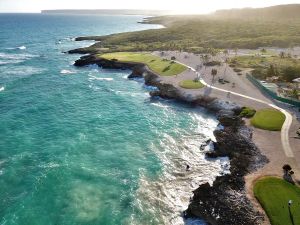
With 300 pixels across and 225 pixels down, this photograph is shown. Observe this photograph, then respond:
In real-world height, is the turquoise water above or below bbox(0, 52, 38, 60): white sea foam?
above

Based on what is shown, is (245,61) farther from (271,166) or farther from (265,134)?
(271,166)

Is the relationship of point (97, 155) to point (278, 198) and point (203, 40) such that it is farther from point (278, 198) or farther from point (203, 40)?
point (203, 40)

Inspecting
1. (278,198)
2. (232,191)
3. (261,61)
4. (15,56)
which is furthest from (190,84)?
(15,56)

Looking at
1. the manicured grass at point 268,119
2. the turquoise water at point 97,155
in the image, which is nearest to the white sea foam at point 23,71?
the turquoise water at point 97,155

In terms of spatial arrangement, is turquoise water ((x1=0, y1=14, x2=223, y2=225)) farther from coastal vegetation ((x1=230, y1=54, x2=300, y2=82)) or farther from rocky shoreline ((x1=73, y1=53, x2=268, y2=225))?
coastal vegetation ((x1=230, y1=54, x2=300, y2=82))

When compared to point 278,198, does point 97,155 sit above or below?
below

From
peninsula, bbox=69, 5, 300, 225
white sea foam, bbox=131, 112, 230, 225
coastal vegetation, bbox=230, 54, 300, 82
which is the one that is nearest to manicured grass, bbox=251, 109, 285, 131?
peninsula, bbox=69, 5, 300, 225
